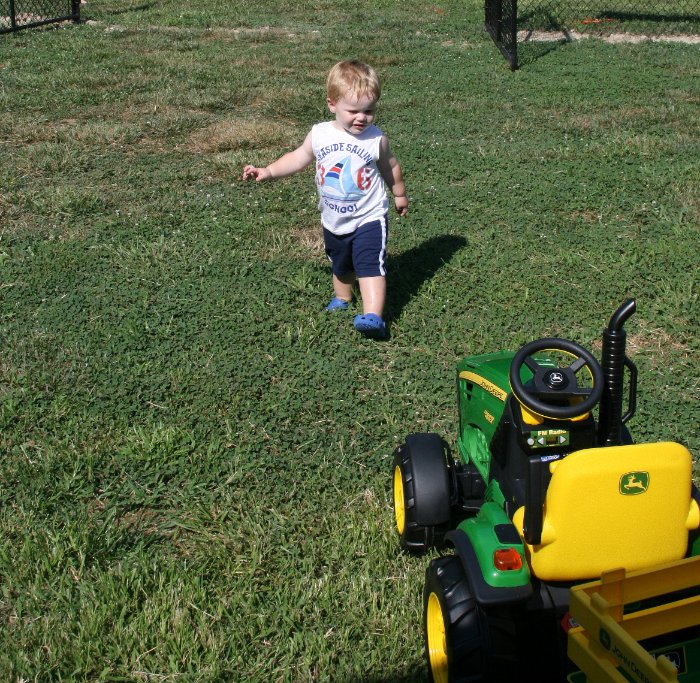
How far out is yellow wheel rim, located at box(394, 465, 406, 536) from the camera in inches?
135

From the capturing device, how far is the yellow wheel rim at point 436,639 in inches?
108

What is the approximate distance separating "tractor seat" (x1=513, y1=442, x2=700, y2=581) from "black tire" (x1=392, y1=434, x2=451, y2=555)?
24.0 inches

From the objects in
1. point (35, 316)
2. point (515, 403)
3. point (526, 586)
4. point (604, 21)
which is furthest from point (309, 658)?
point (604, 21)

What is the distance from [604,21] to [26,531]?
1118cm

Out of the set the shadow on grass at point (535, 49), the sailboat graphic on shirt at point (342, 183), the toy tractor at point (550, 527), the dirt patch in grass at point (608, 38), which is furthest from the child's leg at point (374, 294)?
the dirt patch in grass at point (608, 38)

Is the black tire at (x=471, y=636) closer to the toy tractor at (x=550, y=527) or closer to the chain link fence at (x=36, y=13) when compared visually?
the toy tractor at (x=550, y=527)

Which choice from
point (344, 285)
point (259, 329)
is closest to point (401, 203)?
point (344, 285)

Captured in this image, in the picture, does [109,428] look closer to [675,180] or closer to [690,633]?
[690,633]

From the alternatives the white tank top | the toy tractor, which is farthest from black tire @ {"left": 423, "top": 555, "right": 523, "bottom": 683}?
the white tank top

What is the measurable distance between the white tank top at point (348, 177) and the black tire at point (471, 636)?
95.3 inches

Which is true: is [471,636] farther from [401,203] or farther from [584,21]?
[584,21]

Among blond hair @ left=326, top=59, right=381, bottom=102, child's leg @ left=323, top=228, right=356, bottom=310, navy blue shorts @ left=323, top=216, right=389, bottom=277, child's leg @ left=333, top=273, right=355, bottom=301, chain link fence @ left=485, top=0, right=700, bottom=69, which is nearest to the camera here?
blond hair @ left=326, top=59, right=381, bottom=102

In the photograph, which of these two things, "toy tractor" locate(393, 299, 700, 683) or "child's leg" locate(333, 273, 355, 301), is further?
"child's leg" locate(333, 273, 355, 301)

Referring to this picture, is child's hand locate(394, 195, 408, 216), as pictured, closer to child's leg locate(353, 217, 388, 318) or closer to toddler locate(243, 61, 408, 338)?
toddler locate(243, 61, 408, 338)
